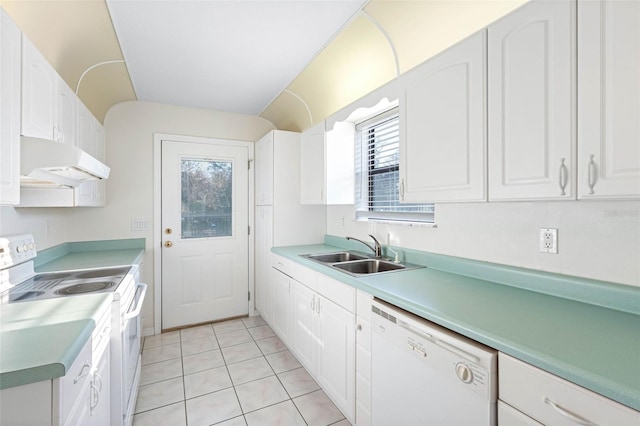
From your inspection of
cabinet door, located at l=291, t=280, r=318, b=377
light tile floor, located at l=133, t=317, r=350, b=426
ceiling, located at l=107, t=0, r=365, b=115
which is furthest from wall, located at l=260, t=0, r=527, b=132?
light tile floor, located at l=133, t=317, r=350, b=426

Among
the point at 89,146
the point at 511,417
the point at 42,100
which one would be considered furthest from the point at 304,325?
the point at 89,146

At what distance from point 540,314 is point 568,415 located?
428mm

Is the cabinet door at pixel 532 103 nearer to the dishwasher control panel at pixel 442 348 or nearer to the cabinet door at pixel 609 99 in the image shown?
the cabinet door at pixel 609 99

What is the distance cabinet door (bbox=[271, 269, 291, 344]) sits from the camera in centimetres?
266

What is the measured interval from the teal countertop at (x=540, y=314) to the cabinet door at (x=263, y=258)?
1499 mm

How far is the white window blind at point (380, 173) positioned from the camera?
2367 mm

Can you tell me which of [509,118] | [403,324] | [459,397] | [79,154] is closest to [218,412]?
[403,324]

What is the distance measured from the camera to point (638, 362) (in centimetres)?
79

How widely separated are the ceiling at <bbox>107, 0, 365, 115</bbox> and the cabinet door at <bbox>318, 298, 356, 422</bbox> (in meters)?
1.82

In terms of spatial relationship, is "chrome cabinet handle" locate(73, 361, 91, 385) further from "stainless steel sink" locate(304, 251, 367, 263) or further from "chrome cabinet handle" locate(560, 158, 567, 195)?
"chrome cabinet handle" locate(560, 158, 567, 195)

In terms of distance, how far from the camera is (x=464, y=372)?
103cm

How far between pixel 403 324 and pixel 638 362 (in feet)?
2.36

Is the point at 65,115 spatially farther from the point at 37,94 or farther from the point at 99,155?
the point at 99,155

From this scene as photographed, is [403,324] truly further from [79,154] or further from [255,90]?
[255,90]
